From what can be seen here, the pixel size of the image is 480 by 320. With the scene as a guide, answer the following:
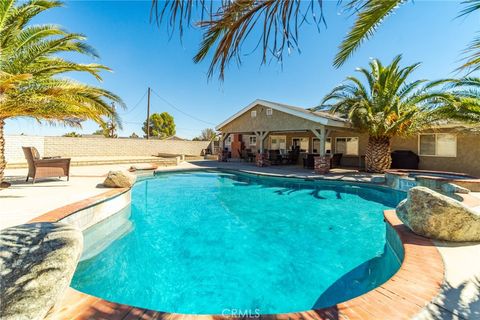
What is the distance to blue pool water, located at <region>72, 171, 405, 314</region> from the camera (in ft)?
11.9

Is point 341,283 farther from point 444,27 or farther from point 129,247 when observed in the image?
point 444,27

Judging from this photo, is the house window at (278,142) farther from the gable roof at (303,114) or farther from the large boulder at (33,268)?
the large boulder at (33,268)

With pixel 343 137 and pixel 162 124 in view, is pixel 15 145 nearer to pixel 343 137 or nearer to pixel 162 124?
pixel 343 137

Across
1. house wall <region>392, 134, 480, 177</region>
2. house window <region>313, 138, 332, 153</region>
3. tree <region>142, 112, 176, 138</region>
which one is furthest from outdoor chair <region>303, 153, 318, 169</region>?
tree <region>142, 112, 176, 138</region>

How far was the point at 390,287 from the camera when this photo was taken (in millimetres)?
2645

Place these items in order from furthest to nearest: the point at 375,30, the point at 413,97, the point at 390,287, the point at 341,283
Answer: the point at 413,97
the point at 341,283
the point at 375,30
the point at 390,287

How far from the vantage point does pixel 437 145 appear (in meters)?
14.1

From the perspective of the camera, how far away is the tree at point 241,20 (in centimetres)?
190

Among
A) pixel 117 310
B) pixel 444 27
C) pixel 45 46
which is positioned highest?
pixel 45 46

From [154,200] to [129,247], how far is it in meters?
4.23

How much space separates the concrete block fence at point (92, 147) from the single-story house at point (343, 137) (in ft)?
30.0

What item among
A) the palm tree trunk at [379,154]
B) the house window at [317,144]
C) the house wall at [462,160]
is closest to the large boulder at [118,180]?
the palm tree trunk at [379,154]

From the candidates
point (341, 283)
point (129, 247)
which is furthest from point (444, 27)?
point (129, 247)

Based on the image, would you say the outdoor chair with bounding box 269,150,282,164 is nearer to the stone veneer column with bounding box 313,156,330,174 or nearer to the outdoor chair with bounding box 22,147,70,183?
the stone veneer column with bounding box 313,156,330,174
